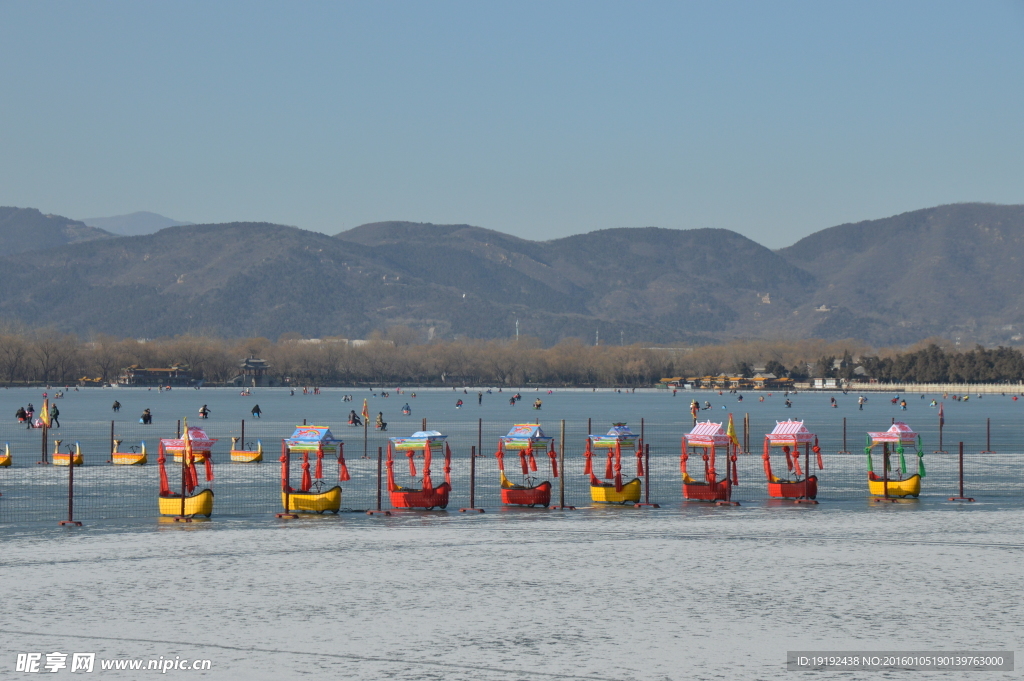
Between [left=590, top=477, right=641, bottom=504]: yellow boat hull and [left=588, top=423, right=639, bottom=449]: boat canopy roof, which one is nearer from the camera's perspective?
[left=590, top=477, right=641, bottom=504]: yellow boat hull

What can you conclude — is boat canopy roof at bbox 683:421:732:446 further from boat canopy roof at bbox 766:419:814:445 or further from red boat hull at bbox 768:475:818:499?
red boat hull at bbox 768:475:818:499

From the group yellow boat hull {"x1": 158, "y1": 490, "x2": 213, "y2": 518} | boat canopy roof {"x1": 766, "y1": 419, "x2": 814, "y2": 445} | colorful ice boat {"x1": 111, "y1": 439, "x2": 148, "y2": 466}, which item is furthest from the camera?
colorful ice boat {"x1": 111, "y1": 439, "x2": 148, "y2": 466}

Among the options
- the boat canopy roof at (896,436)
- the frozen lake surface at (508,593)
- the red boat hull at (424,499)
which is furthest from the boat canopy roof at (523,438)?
the boat canopy roof at (896,436)

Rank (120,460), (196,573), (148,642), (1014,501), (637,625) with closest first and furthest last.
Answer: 1. (148,642)
2. (637,625)
3. (196,573)
4. (1014,501)
5. (120,460)

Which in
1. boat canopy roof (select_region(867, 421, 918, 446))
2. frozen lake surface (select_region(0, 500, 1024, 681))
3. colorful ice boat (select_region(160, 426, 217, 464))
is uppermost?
boat canopy roof (select_region(867, 421, 918, 446))

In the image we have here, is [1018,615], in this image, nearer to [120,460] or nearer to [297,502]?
[297,502]

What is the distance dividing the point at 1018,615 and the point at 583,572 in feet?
27.6

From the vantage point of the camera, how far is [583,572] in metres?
26.7

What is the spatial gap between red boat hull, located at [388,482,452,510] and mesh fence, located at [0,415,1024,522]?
0.91 m

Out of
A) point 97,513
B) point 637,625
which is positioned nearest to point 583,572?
point 637,625

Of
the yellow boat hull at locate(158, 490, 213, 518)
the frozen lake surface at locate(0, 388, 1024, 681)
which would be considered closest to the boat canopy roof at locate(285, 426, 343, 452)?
the frozen lake surface at locate(0, 388, 1024, 681)

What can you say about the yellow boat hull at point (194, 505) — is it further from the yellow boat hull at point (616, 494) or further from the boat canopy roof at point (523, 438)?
the yellow boat hull at point (616, 494)

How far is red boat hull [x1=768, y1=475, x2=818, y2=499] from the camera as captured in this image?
138 feet

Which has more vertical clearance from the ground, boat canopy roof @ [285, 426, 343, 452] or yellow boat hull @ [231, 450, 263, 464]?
boat canopy roof @ [285, 426, 343, 452]
